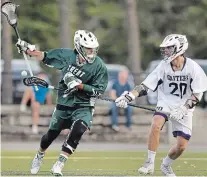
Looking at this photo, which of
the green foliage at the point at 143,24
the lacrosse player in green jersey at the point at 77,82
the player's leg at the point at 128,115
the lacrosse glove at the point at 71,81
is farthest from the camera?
the green foliage at the point at 143,24

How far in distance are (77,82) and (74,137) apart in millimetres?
729

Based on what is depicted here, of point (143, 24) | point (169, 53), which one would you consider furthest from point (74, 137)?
point (143, 24)

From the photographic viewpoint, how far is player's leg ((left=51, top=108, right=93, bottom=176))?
1157 cm

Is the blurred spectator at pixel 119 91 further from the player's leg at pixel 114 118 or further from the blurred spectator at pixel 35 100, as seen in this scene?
the blurred spectator at pixel 35 100

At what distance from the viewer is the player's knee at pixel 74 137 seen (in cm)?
1165

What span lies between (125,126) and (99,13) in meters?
19.3

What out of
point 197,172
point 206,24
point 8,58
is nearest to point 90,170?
point 197,172

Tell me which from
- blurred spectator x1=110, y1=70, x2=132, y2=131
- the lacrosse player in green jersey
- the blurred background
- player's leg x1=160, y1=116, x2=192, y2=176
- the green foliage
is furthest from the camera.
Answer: the green foliage

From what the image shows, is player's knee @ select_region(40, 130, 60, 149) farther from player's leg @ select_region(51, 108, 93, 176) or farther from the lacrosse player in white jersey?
the lacrosse player in white jersey

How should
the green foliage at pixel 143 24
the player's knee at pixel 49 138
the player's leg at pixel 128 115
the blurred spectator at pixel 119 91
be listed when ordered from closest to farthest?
the player's knee at pixel 49 138
the blurred spectator at pixel 119 91
the player's leg at pixel 128 115
the green foliage at pixel 143 24

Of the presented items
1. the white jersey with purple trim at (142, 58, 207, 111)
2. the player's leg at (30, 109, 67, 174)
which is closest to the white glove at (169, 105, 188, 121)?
the white jersey with purple trim at (142, 58, 207, 111)

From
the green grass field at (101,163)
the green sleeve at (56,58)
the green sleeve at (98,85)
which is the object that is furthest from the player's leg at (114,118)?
the green sleeve at (98,85)

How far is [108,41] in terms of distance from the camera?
142 feet

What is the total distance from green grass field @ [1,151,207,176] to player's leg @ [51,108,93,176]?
28.2 inches
